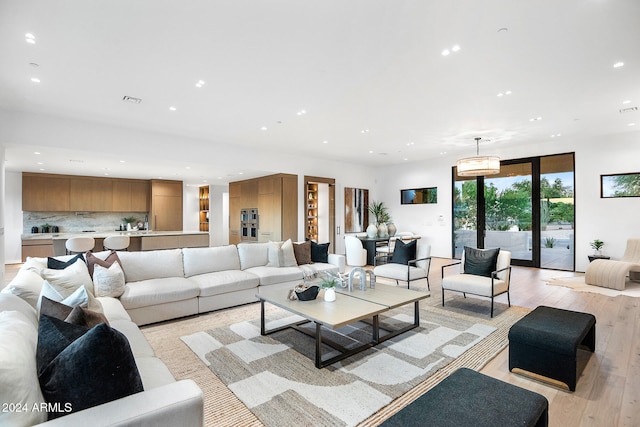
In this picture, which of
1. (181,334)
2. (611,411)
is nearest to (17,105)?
(181,334)

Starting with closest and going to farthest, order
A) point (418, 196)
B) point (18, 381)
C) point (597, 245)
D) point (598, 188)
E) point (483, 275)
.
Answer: point (18, 381) → point (483, 275) → point (597, 245) → point (598, 188) → point (418, 196)

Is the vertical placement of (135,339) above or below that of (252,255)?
below

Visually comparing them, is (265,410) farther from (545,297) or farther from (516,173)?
(516,173)

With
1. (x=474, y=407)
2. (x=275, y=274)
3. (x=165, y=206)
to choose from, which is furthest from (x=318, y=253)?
(x=165, y=206)

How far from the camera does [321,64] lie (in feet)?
11.6

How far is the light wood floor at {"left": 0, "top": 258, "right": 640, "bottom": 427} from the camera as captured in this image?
2158mm

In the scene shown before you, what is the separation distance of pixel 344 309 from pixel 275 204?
5.79m

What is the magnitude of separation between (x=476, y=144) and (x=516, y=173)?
1.59 metres

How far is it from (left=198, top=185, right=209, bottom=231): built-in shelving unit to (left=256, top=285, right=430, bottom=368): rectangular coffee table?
8.66 meters

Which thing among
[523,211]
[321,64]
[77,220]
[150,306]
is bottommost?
[150,306]

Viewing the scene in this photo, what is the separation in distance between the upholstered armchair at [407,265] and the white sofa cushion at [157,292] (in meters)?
2.98

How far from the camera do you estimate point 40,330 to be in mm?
1462

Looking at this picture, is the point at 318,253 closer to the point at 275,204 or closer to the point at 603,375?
the point at 275,204

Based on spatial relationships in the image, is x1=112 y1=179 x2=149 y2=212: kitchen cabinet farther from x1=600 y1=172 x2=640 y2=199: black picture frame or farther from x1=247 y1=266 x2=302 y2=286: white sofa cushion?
x1=600 y1=172 x2=640 y2=199: black picture frame
